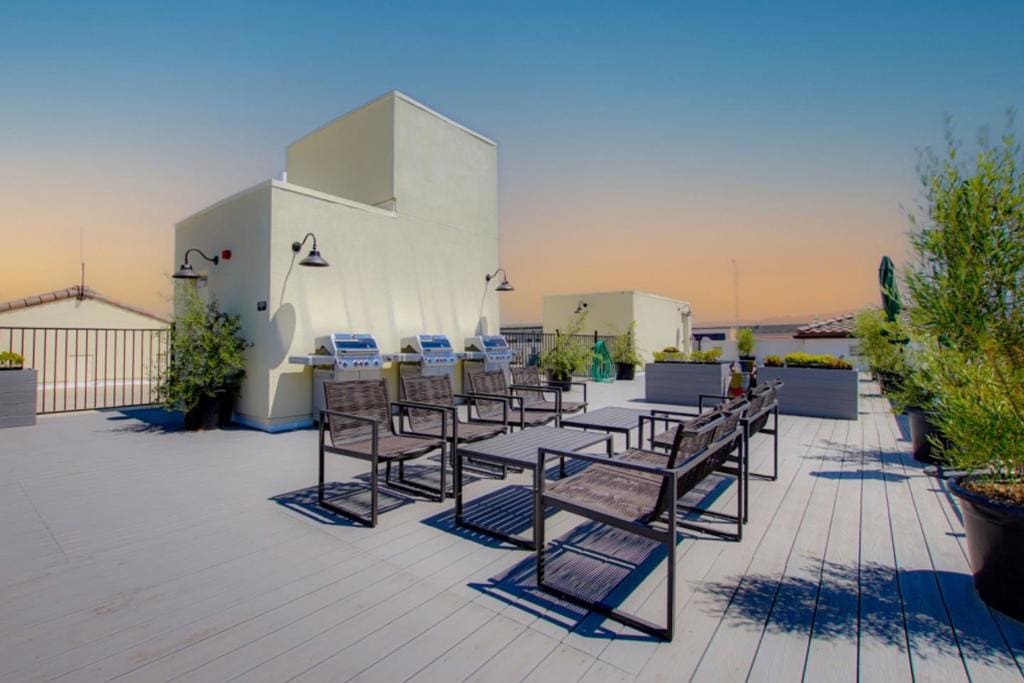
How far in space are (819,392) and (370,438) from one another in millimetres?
6845

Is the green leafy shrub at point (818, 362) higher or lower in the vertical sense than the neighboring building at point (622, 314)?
lower

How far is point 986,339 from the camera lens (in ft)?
6.56

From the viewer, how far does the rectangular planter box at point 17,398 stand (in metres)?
5.86

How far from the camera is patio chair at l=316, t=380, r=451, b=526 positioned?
3.00 metres

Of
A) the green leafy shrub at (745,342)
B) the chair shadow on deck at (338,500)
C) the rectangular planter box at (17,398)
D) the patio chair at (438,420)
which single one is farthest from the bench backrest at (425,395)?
the green leafy shrub at (745,342)

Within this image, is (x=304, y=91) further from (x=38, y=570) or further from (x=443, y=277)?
(x=38, y=570)

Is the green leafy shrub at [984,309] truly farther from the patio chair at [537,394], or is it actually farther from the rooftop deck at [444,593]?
the patio chair at [537,394]

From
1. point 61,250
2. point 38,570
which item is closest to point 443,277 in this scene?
point 38,570

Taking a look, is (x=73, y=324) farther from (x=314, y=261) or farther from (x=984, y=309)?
(x=984, y=309)

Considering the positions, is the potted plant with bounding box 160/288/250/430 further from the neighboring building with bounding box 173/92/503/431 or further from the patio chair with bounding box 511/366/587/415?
the patio chair with bounding box 511/366/587/415

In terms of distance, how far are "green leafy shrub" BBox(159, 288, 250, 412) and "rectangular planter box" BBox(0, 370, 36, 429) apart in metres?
1.56

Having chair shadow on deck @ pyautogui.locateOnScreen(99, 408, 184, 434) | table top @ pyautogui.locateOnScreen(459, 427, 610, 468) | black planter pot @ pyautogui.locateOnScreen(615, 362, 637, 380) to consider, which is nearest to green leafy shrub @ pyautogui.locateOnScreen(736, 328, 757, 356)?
black planter pot @ pyautogui.locateOnScreen(615, 362, 637, 380)

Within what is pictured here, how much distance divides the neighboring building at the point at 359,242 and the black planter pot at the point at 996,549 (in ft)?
21.1

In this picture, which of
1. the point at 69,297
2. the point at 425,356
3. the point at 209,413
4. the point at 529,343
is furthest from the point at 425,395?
the point at 69,297
